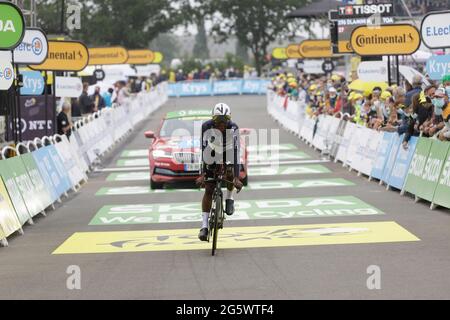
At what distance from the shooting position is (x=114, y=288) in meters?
9.90

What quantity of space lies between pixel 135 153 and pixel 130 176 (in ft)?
23.1

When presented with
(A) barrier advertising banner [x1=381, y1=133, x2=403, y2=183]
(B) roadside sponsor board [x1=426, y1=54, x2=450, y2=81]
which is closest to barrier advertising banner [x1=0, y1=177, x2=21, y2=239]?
(A) barrier advertising banner [x1=381, y1=133, x2=403, y2=183]

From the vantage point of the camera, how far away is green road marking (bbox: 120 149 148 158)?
1197 inches

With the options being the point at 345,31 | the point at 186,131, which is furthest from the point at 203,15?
the point at 186,131

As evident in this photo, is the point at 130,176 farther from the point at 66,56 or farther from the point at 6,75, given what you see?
the point at 6,75

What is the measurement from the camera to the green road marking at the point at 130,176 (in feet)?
77.6

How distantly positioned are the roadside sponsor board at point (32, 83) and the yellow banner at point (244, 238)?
10.9m

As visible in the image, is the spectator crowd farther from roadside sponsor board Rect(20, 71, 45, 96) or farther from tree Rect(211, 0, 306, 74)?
tree Rect(211, 0, 306, 74)

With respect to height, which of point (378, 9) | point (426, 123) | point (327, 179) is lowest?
point (327, 179)

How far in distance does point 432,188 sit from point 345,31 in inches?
576

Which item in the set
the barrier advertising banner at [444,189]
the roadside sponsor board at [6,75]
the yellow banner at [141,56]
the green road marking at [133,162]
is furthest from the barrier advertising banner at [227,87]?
the barrier advertising banner at [444,189]

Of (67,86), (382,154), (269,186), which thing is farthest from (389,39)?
(67,86)

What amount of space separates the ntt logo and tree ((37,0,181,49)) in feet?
214
